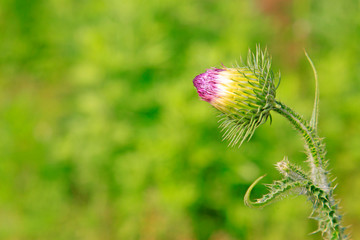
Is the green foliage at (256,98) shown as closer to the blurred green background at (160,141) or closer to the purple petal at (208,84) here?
the purple petal at (208,84)

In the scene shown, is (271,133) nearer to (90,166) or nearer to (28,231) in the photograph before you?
(90,166)

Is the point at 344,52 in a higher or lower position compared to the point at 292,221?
higher

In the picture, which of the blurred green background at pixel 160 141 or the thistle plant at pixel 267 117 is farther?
the blurred green background at pixel 160 141

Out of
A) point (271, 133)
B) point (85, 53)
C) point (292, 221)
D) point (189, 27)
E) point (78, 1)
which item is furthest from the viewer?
point (78, 1)

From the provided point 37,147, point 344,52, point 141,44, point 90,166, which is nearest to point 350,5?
point 344,52

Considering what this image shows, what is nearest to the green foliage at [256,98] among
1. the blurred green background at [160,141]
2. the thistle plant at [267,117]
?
the thistle plant at [267,117]

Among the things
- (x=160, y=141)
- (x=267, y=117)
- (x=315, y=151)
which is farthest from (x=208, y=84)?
(x=160, y=141)

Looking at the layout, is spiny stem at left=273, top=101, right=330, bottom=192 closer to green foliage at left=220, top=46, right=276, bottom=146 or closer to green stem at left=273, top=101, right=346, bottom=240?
green stem at left=273, top=101, right=346, bottom=240
